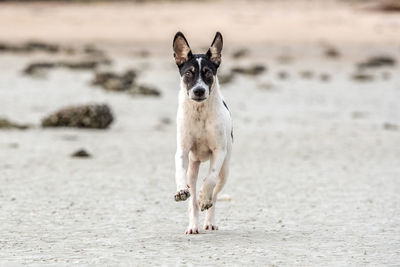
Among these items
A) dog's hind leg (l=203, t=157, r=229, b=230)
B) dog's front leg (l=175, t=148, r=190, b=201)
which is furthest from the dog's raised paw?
dog's hind leg (l=203, t=157, r=229, b=230)

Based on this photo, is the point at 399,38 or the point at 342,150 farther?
the point at 399,38

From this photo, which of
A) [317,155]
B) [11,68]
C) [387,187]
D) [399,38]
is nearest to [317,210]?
[387,187]

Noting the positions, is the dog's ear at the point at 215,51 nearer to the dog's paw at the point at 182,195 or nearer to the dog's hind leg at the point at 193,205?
the dog's hind leg at the point at 193,205

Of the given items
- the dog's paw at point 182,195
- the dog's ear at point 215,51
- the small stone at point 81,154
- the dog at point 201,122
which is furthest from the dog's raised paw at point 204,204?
the small stone at point 81,154

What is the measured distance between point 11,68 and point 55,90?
7412mm

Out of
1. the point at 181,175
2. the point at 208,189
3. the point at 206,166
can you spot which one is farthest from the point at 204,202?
the point at 206,166

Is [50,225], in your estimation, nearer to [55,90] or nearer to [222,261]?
[222,261]

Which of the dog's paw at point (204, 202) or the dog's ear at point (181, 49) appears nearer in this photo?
the dog's paw at point (204, 202)

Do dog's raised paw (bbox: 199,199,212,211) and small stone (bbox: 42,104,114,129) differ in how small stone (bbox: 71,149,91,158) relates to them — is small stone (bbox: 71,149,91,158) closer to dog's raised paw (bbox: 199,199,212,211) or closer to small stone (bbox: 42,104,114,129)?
small stone (bbox: 42,104,114,129)

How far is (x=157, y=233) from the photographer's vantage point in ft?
30.2

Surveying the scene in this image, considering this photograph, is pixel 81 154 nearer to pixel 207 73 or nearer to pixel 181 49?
pixel 181 49

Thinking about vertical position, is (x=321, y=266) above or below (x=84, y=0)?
below

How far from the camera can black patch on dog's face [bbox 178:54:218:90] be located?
880cm

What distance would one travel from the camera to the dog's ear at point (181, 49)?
8.98 m
